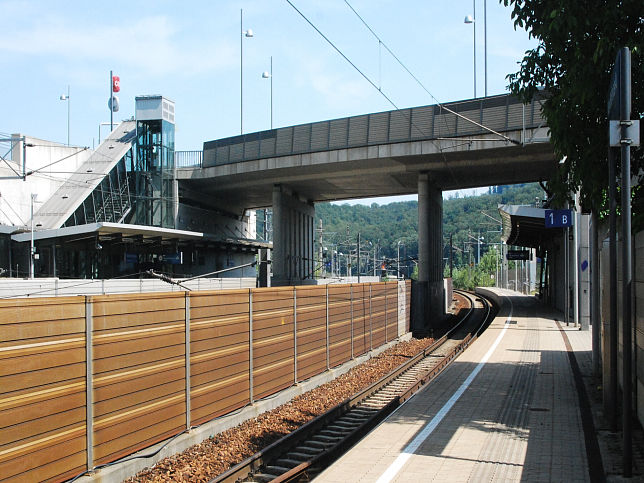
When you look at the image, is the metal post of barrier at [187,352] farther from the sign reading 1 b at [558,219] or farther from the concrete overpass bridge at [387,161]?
the sign reading 1 b at [558,219]

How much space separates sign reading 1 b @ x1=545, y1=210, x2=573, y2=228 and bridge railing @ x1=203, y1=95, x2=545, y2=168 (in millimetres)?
4445

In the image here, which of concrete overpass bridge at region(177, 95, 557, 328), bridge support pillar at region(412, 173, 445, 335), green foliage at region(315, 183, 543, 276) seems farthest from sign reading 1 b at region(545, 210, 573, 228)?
green foliage at region(315, 183, 543, 276)

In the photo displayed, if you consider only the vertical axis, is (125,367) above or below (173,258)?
below

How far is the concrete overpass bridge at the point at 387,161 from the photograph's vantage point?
3092cm

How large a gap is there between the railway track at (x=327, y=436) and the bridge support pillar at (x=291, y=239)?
25025mm

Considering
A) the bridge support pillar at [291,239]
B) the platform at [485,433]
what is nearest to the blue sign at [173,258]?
the bridge support pillar at [291,239]

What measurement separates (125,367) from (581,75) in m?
8.31

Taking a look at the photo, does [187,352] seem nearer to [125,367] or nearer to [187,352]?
[187,352]

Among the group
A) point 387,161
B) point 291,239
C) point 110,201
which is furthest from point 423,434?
point 291,239

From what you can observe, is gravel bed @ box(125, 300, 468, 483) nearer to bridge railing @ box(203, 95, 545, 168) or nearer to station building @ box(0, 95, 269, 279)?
bridge railing @ box(203, 95, 545, 168)

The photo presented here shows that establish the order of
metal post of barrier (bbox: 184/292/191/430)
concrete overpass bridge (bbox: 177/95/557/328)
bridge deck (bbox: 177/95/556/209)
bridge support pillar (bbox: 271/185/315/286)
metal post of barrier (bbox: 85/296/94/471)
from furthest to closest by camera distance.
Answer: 1. bridge support pillar (bbox: 271/185/315/286)
2. concrete overpass bridge (bbox: 177/95/557/328)
3. bridge deck (bbox: 177/95/556/209)
4. metal post of barrier (bbox: 184/292/191/430)
5. metal post of barrier (bbox: 85/296/94/471)

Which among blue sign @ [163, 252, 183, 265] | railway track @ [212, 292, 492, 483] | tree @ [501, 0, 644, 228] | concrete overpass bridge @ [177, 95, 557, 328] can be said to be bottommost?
railway track @ [212, 292, 492, 483]

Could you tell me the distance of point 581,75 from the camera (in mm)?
10469

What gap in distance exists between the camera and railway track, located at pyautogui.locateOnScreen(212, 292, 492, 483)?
29.0 feet
